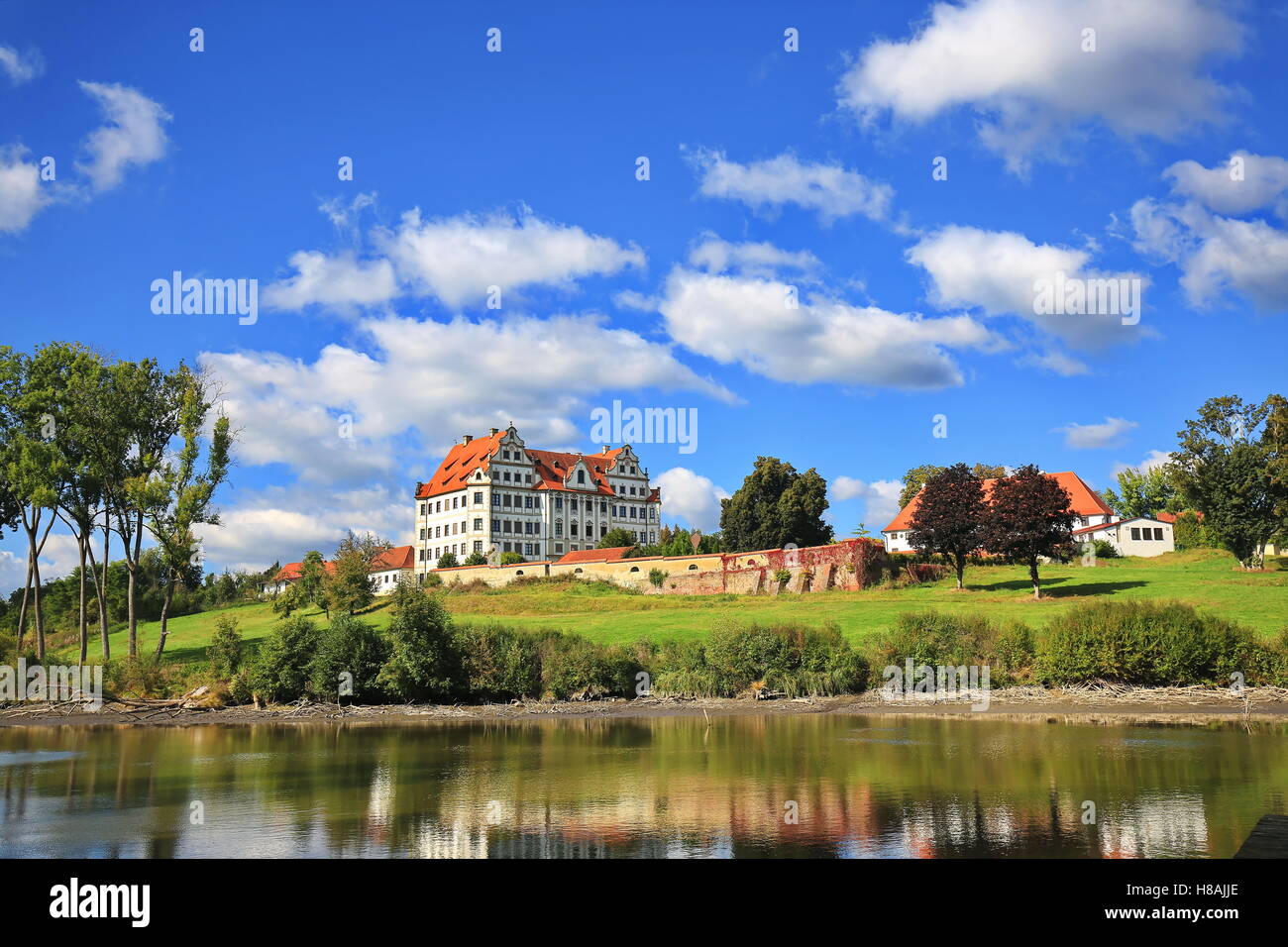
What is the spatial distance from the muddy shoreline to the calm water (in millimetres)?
3385

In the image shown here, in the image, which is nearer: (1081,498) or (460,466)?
(1081,498)

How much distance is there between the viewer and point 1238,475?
6078cm

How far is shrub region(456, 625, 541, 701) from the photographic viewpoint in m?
37.5

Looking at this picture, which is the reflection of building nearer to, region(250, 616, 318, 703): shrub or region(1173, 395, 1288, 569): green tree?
region(250, 616, 318, 703): shrub

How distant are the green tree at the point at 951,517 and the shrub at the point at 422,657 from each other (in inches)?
1122

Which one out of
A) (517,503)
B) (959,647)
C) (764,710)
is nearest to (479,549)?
(517,503)

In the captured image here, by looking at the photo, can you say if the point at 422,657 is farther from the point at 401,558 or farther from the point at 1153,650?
the point at 401,558

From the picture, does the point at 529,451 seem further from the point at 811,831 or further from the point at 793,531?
the point at 811,831

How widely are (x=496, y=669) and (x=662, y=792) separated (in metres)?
20.3

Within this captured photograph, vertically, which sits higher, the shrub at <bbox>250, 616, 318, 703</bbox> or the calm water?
the shrub at <bbox>250, 616, 318, 703</bbox>

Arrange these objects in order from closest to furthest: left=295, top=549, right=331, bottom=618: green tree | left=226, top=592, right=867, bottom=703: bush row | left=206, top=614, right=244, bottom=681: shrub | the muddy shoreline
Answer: the muddy shoreline → left=226, top=592, right=867, bottom=703: bush row → left=206, top=614, right=244, bottom=681: shrub → left=295, top=549, right=331, bottom=618: green tree

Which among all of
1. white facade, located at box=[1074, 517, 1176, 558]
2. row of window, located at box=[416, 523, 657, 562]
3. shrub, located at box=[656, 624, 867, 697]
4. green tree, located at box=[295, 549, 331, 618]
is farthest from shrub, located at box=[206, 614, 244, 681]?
white facade, located at box=[1074, 517, 1176, 558]

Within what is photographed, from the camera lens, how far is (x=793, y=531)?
7938 cm

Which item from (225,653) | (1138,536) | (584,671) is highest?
(1138,536)
